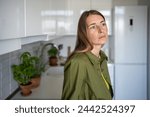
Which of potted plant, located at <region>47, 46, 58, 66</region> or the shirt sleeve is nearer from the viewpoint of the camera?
the shirt sleeve

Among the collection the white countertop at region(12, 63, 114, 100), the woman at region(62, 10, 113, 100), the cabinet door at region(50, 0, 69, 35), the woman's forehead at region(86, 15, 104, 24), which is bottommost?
the white countertop at region(12, 63, 114, 100)

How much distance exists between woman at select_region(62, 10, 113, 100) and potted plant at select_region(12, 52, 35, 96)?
36 centimetres

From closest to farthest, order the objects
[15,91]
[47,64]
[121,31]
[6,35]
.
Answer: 1. [6,35]
2. [15,91]
3. [121,31]
4. [47,64]

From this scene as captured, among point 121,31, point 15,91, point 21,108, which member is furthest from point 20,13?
point 121,31

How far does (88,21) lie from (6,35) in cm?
51

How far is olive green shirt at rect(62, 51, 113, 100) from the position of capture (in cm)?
93

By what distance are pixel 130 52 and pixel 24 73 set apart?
1477 millimetres

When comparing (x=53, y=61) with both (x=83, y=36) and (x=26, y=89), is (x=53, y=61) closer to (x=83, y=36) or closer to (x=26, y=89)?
(x=26, y=89)

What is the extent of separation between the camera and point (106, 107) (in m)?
0.62

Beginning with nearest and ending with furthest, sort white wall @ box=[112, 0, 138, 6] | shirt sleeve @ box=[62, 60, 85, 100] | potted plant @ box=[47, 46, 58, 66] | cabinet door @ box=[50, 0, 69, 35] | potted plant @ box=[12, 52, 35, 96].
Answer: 1. shirt sleeve @ box=[62, 60, 85, 100]
2. potted plant @ box=[12, 52, 35, 96]
3. cabinet door @ box=[50, 0, 69, 35]
4. potted plant @ box=[47, 46, 58, 66]
5. white wall @ box=[112, 0, 138, 6]

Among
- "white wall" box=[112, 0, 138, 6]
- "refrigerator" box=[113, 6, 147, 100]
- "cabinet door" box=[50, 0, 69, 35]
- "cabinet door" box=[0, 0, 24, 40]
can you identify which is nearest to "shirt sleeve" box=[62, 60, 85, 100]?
"cabinet door" box=[0, 0, 24, 40]

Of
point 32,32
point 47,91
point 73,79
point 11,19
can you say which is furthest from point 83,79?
point 47,91

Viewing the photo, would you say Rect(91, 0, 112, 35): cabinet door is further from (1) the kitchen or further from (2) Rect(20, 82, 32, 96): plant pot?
(2) Rect(20, 82, 32, 96): plant pot

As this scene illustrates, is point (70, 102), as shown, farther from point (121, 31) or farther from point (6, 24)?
point (121, 31)
